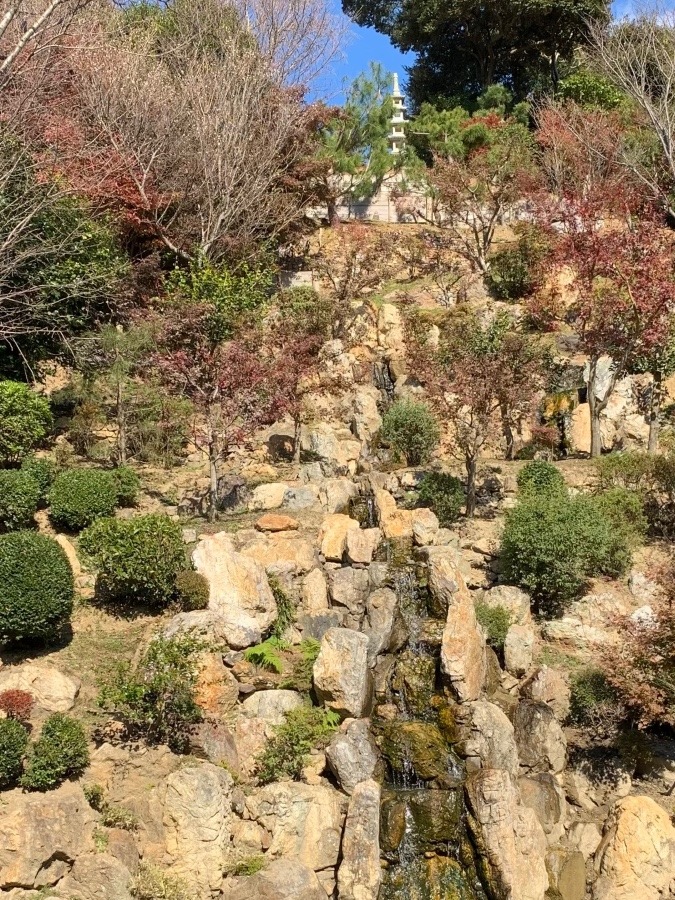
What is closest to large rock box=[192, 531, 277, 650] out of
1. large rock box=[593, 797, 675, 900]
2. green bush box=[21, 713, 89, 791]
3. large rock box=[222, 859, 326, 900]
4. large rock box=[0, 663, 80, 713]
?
large rock box=[0, 663, 80, 713]

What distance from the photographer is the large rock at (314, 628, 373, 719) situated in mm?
12969

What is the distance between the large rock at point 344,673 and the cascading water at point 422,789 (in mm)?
664

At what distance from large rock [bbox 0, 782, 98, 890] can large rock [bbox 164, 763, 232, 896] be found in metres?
1.11

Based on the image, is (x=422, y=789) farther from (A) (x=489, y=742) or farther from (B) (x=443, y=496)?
(B) (x=443, y=496)

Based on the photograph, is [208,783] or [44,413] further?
[44,413]

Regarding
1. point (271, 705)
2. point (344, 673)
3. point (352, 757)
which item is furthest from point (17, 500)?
point (352, 757)

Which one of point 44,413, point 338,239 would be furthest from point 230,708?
point 338,239

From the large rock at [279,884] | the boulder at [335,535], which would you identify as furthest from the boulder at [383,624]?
the large rock at [279,884]

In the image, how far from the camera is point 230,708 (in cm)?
1295

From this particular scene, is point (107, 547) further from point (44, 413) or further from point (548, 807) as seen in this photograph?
point (548, 807)

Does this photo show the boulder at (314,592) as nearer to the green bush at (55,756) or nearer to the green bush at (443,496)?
the green bush at (443,496)

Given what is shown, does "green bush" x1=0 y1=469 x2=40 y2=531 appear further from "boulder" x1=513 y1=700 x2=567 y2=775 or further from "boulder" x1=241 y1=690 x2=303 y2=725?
"boulder" x1=513 y1=700 x2=567 y2=775

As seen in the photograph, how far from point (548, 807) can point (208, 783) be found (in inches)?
216

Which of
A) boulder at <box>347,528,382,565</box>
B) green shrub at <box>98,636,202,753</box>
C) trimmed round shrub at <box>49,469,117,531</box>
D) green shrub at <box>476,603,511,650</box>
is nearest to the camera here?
green shrub at <box>98,636,202,753</box>
